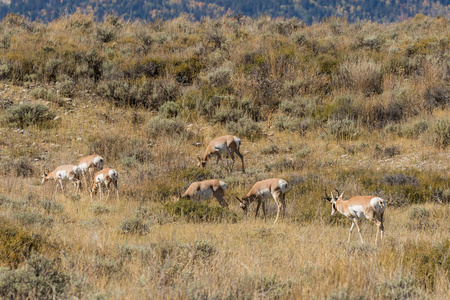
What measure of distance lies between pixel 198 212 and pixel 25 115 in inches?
405

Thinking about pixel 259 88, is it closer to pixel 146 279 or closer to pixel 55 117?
pixel 55 117

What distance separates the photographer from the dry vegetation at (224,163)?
498 centimetres

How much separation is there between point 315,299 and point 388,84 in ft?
56.5

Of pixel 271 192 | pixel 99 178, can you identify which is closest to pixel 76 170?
pixel 99 178

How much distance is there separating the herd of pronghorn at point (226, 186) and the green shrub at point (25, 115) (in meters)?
5.04

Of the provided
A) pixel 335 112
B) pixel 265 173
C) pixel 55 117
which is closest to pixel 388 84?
pixel 335 112

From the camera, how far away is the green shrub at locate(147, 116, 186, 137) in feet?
53.8

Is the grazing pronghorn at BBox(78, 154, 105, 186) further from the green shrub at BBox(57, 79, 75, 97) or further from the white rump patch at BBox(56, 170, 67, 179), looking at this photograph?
the green shrub at BBox(57, 79, 75, 97)

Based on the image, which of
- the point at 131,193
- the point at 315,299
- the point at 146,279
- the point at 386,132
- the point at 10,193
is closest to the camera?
the point at 315,299

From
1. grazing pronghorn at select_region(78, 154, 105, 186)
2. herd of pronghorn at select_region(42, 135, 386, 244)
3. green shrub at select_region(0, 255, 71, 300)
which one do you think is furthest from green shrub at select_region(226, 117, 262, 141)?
green shrub at select_region(0, 255, 71, 300)

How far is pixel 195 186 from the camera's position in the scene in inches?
389

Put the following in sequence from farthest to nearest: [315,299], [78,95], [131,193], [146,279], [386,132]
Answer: [78,95] → [386,132] → [131,193] → [146,279] → [315,299]

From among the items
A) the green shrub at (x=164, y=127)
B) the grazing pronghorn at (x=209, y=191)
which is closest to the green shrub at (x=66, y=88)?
the green shrub at (x=164, y=127)

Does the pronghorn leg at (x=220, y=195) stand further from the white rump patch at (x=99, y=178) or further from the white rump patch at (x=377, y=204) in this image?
the white rump patch at (x=377, y=204)
